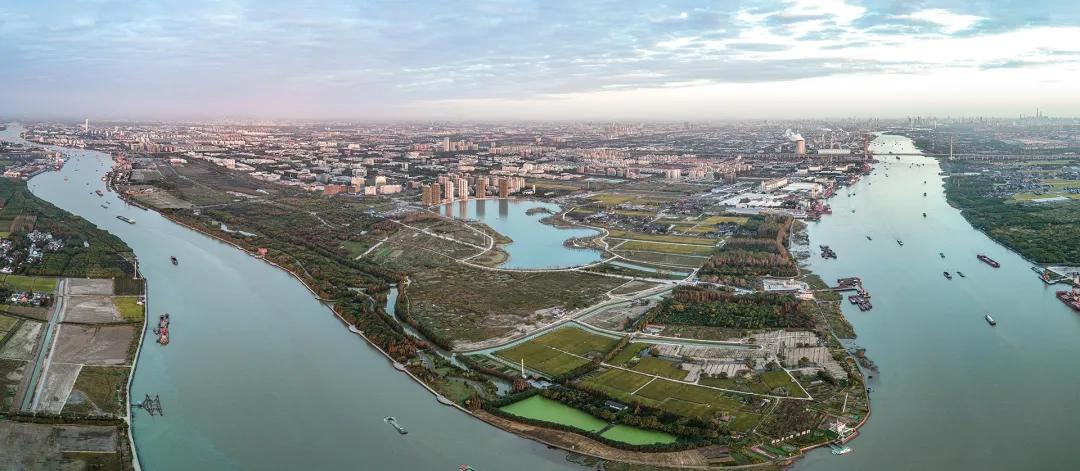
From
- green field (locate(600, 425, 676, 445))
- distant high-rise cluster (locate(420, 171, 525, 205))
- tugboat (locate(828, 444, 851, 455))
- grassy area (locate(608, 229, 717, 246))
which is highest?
distant high-rise cluster (locate(420, 171, 525, 205))

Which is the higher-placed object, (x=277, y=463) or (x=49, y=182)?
(x=49, y=182)

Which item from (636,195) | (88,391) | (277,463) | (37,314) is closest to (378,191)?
(636,195)

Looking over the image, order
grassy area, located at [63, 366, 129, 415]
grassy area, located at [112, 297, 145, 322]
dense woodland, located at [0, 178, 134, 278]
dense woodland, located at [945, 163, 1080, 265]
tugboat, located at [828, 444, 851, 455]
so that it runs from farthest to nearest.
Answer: dense woodland, located at [945, 163, 1080, 265], dense woodland, located at [0, 178, 134, 278], grassy area, located at [112, 297, 145, 322], grassy area, located at [63, 366, 129, 415], tugboat, located at [828, 444, 851, 455]

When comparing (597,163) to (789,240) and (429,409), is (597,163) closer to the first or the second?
(789,240)

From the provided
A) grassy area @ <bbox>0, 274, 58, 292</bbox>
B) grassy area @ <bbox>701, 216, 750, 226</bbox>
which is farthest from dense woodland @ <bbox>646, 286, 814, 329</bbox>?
grassy area @ <bbox>0, 274, 58, 292</bbox>

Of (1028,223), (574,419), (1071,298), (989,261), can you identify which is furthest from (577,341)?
(1028,223)

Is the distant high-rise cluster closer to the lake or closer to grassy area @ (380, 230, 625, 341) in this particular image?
the lake
